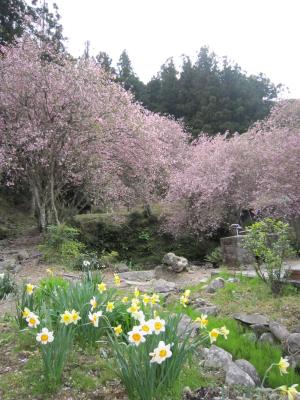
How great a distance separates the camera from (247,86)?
28.6 meters

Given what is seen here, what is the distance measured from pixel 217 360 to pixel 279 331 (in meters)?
1.26

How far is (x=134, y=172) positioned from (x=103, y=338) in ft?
32.2

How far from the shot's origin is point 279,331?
425cm

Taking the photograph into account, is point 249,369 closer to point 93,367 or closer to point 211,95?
point 93,367

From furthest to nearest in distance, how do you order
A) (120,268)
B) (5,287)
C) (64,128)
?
(64,128)
(120,268)
(5,287)

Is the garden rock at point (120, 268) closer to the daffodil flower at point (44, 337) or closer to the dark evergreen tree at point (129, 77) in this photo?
the daffodil flower at point (44, 337)

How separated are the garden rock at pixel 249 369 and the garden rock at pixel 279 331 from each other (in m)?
0.83

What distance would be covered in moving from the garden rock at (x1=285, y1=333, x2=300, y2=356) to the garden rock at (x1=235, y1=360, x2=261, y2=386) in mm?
664

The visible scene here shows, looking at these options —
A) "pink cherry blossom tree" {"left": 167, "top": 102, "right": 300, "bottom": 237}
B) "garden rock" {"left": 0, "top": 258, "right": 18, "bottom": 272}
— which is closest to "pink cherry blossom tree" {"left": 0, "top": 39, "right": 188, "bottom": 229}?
"pink cherry blossom tree" {"left": 167, "top": 102, "right": 300, "bottom": 237}

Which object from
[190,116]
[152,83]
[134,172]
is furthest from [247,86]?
[134,172]

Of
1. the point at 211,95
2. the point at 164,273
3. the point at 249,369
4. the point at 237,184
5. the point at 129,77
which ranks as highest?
the point at 129,77

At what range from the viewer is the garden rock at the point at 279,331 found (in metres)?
4.19

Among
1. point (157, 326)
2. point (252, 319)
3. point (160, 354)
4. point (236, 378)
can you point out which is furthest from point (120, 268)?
point (160, 354)

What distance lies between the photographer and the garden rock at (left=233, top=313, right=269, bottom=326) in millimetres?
4547
